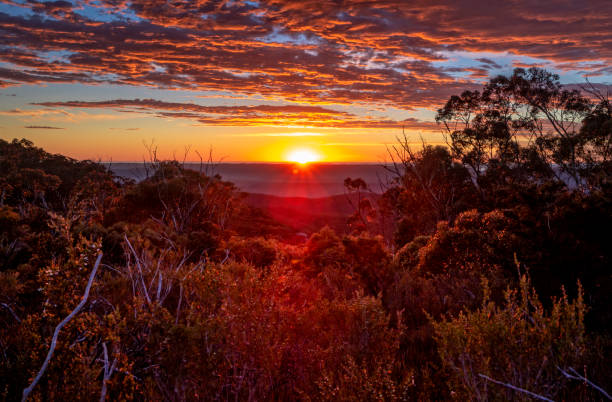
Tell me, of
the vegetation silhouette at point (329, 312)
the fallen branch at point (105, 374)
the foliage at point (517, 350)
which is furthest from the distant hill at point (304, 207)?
the fallen branch at point (105, 374)

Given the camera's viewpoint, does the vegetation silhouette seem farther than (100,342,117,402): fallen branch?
Yes

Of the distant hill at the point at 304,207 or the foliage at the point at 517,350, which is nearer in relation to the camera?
the foliage at the point at 517,350

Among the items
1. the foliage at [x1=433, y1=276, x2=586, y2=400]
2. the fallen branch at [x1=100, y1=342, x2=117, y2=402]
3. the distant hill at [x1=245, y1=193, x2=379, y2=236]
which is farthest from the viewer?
the distant hill at [x1=245, y1=193, x2=379, y2=236]

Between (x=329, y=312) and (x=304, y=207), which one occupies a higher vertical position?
(x=329, y=312)

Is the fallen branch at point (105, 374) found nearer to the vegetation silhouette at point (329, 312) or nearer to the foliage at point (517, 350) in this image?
the vegetation silhouette at point (329, 312)

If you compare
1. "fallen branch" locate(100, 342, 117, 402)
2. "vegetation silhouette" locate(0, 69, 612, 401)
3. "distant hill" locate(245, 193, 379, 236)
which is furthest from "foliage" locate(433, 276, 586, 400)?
"distant hill" locate(245, 193, 379, 236)

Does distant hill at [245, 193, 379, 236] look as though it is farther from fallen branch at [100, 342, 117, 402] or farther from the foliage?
fallen branch at [100, 342, 117, 402]

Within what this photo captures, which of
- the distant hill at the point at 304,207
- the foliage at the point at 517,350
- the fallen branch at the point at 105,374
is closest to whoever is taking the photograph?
the fallen branch at the point at 105,374

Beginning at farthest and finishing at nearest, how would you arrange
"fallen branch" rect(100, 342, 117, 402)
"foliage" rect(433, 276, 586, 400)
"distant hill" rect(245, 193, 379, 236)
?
"distant hill" rect(245, 193, 379, 236)
"foliage" rect(433, 276, 586, 400)
"fallen branch" rect(100, 342, 117, 402)

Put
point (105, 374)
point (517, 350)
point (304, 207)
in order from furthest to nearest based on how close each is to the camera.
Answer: point (304, 207) → point (517, 350) → point (105, 374)

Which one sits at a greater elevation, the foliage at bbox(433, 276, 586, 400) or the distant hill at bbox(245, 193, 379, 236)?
the foliage at bbox(433, 276, 586, 400)

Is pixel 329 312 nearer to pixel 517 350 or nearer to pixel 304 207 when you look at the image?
pixel 517 350

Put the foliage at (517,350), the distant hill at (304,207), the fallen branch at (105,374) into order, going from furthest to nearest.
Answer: the distant hill at (304,207) < the foliage at (517,350) < the fallen branch at (105,374)

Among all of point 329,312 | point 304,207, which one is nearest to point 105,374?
point 329,312
